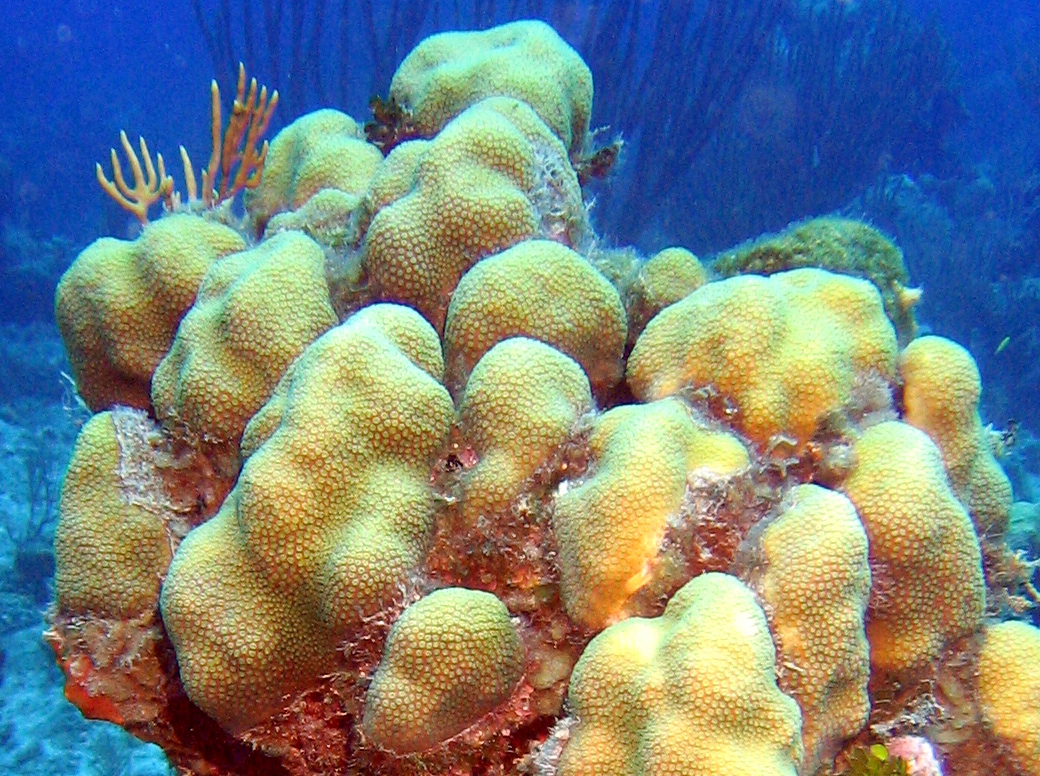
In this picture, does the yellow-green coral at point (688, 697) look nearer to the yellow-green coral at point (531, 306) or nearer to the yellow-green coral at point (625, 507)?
the yellow-green coral at point (625, 507)

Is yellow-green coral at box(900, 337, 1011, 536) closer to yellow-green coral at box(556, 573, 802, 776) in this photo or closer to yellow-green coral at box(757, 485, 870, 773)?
yellow-green coral at box(757, 485, 870, 773)

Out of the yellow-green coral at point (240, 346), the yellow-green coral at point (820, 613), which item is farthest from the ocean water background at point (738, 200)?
the yellow-green coral at point (820, 613)

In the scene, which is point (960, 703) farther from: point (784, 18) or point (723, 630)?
point (784, 18)

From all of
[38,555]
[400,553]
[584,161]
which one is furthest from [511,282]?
[38,555]

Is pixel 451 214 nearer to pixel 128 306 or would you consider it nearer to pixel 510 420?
pixel 510 420

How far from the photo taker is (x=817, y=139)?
12.6 metres

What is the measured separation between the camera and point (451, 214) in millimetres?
2689

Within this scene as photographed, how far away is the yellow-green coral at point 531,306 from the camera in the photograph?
2.51 m

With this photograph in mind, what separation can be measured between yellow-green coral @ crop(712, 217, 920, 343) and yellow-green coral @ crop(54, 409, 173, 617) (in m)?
2.56

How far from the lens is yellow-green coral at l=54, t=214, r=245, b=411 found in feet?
9.53

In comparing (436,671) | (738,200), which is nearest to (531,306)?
(436,671)

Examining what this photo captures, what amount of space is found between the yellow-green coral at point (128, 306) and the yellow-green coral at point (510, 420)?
1.38 metres

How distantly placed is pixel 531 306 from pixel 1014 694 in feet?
6.17

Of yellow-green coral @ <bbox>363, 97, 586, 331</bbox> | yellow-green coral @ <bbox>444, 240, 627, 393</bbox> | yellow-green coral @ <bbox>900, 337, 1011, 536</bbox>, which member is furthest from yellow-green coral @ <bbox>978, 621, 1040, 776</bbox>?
yellow-green coral @ <bbox>363, 97, 586, 331</bbox>
